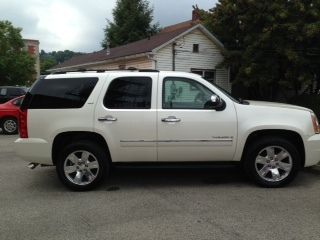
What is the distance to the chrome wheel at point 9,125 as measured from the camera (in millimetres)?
15398

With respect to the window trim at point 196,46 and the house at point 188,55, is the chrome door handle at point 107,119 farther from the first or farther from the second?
the window trim at point 196,46

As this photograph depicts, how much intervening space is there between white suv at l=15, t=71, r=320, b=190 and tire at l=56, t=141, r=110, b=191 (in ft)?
0.05

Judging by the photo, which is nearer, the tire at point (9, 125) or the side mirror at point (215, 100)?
the side mirror at point (215, 100)

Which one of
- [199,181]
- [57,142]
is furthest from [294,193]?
[57,142]

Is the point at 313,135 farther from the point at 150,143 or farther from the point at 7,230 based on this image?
the point at 7,230

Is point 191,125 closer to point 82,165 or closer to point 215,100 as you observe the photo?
point 215,100

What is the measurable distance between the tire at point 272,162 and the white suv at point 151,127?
0.02 m

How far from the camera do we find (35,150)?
269 inches

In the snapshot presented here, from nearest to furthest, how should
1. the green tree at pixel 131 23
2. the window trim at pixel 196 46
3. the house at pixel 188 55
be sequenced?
the house at pixel 188 55 < the window trim at pixel 196 46 < the green tree at pixel 131 23

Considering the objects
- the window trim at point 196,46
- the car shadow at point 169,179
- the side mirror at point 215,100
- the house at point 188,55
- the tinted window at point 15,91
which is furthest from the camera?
the window trim at point 196,46

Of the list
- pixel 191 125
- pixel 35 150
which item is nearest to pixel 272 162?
pixel 191 125

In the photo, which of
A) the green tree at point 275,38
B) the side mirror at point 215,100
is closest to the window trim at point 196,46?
the green tree at point 275,38

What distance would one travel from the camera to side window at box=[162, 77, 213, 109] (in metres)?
6.82

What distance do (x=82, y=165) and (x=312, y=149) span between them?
3.59 meters
